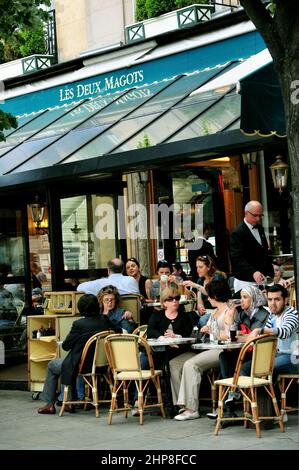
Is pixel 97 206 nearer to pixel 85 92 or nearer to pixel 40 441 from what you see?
pixel 85 92

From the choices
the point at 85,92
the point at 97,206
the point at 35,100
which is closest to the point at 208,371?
the point at 97,206

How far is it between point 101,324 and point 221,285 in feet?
5.93

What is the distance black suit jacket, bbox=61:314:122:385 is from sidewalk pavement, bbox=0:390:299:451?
1.84 feet

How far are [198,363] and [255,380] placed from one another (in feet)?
3.61

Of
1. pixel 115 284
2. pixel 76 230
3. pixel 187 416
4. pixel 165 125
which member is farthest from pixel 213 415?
pixel 76 230

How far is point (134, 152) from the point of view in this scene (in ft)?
45.1

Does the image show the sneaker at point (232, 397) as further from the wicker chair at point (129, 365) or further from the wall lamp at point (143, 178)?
the wall lamp at point (143, 178)

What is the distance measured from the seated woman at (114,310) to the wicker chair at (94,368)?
0.74 metres

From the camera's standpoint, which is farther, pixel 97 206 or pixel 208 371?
pixel 97 206

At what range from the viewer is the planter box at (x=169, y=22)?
57.8 feet

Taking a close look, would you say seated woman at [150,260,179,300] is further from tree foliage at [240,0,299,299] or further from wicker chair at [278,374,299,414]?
tree foliage at [240,0,299,299]

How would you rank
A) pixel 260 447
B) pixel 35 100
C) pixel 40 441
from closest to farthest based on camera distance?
pixel 260 447 → pixel 40 441 → pixel 35 100

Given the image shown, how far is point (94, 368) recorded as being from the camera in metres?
11.7

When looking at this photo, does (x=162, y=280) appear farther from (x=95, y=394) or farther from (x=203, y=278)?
(x=95, y=394)
